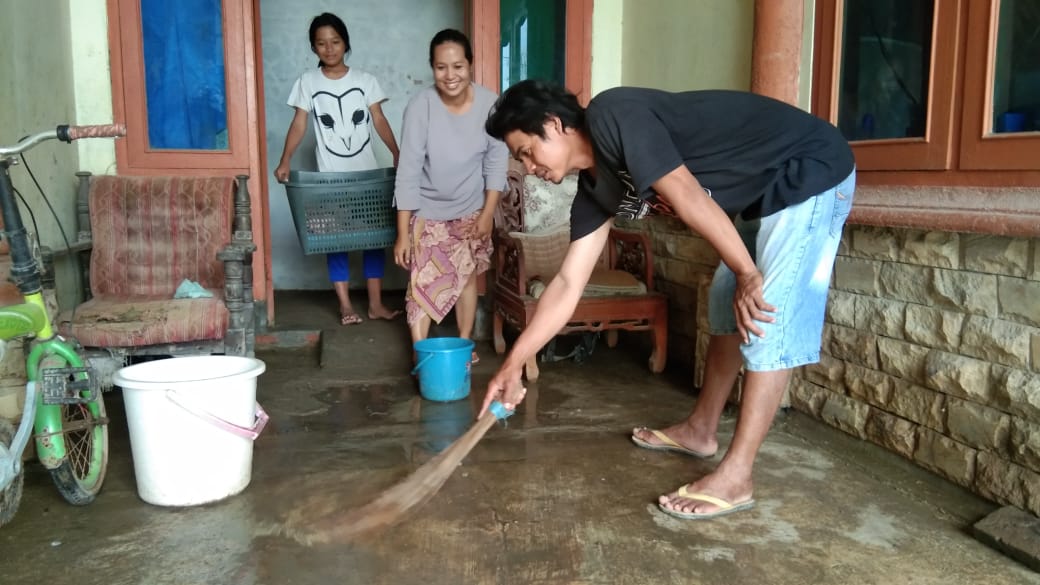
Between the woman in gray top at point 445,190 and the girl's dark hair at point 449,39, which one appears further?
the woman in gray top at point 445,190

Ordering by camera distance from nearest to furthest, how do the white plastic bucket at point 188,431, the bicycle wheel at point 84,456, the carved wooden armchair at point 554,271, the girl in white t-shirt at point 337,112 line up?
1. the white plastic bucket at point 188,431
2. the bicycle wheel at point 84,456
3. the carved wooden armchair at point 554,271
4. the girl in white t-shirt at point 337,112

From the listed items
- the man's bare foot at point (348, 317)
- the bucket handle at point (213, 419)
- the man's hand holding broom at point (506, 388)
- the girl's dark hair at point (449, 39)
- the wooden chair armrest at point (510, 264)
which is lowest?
the man's bare foot at point (348, 317)

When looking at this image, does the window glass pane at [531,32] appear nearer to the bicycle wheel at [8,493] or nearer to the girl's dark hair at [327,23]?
the girl's dark hair at [327,23]

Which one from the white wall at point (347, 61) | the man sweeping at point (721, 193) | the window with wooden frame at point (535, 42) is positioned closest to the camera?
the man sweeping at point (721, 193)

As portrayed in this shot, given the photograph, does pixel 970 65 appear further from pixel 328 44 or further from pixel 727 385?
pixel 328 44

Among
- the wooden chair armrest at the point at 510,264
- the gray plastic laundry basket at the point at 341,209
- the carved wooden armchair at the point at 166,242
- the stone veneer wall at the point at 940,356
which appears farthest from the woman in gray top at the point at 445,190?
the stone veneer wall at the point at 940,356

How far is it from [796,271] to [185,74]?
363cm

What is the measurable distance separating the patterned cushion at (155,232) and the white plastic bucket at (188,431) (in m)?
1.51

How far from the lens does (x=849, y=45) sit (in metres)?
3.04

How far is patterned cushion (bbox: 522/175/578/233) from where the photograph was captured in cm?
461

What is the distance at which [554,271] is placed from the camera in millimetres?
4484

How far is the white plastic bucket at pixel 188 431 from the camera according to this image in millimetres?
2363

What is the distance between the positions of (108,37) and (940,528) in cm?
449

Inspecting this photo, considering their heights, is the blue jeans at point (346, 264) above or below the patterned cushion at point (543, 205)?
below
